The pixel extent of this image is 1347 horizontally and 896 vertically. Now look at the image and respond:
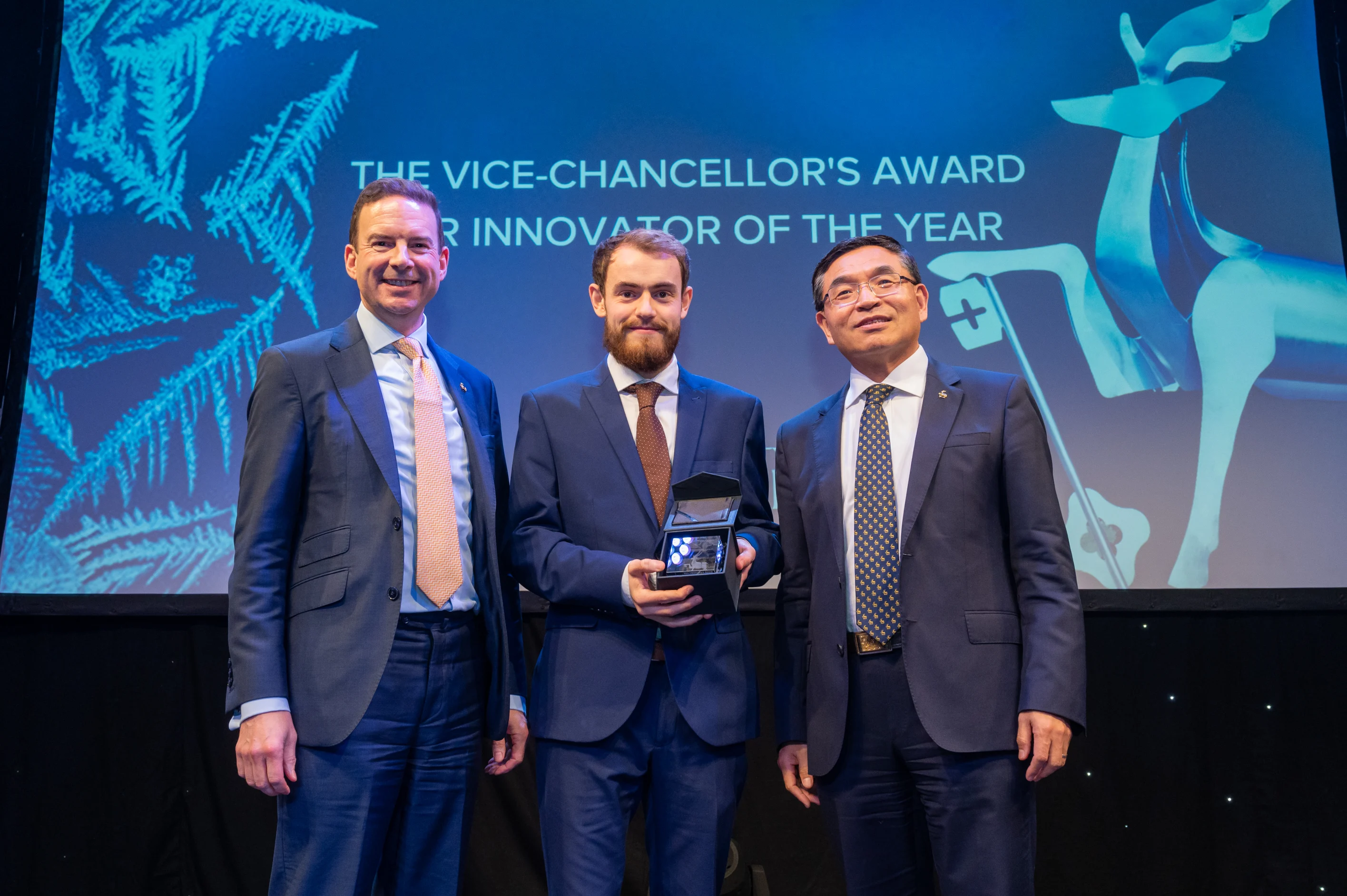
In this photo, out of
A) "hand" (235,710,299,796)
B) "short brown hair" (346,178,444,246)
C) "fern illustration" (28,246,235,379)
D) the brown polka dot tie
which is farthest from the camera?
"fern illustration" (28,246,235,379)

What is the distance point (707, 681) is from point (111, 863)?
2563mm

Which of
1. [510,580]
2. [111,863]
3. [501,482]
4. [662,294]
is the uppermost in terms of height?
[662,294]

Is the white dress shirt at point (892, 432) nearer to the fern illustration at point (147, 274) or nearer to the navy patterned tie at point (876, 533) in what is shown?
the navy patterned tie at point (876, 533)

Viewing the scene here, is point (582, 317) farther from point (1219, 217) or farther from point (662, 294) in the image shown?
point (1219, 217)

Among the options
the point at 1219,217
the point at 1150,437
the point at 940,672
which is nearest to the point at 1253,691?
the point at 1150,437

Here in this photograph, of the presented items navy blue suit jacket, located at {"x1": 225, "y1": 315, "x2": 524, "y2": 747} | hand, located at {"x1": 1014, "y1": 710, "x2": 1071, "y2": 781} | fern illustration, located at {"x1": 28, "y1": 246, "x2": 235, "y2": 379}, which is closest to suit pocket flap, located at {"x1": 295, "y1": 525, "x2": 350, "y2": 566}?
navy blue suit jacket, located at {"x1": 225, "y1": 315, "x2": 524, "y2": 747}

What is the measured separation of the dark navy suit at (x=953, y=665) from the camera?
184 cm

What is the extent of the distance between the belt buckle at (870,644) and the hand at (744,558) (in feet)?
0.89

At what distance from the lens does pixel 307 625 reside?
1854 mm

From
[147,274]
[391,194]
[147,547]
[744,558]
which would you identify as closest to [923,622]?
[744,558]

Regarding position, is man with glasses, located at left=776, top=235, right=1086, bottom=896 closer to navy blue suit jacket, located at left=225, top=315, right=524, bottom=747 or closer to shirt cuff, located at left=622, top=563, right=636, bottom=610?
shirt cuff, located at left=622, top=563, right=636, bottom=610

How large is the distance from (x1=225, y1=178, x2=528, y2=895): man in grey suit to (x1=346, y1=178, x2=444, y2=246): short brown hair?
0.04 metres

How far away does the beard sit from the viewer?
7.03ft

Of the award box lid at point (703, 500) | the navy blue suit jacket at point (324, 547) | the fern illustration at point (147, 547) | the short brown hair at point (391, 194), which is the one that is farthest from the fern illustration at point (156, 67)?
the award box lid at point (703, 500)
